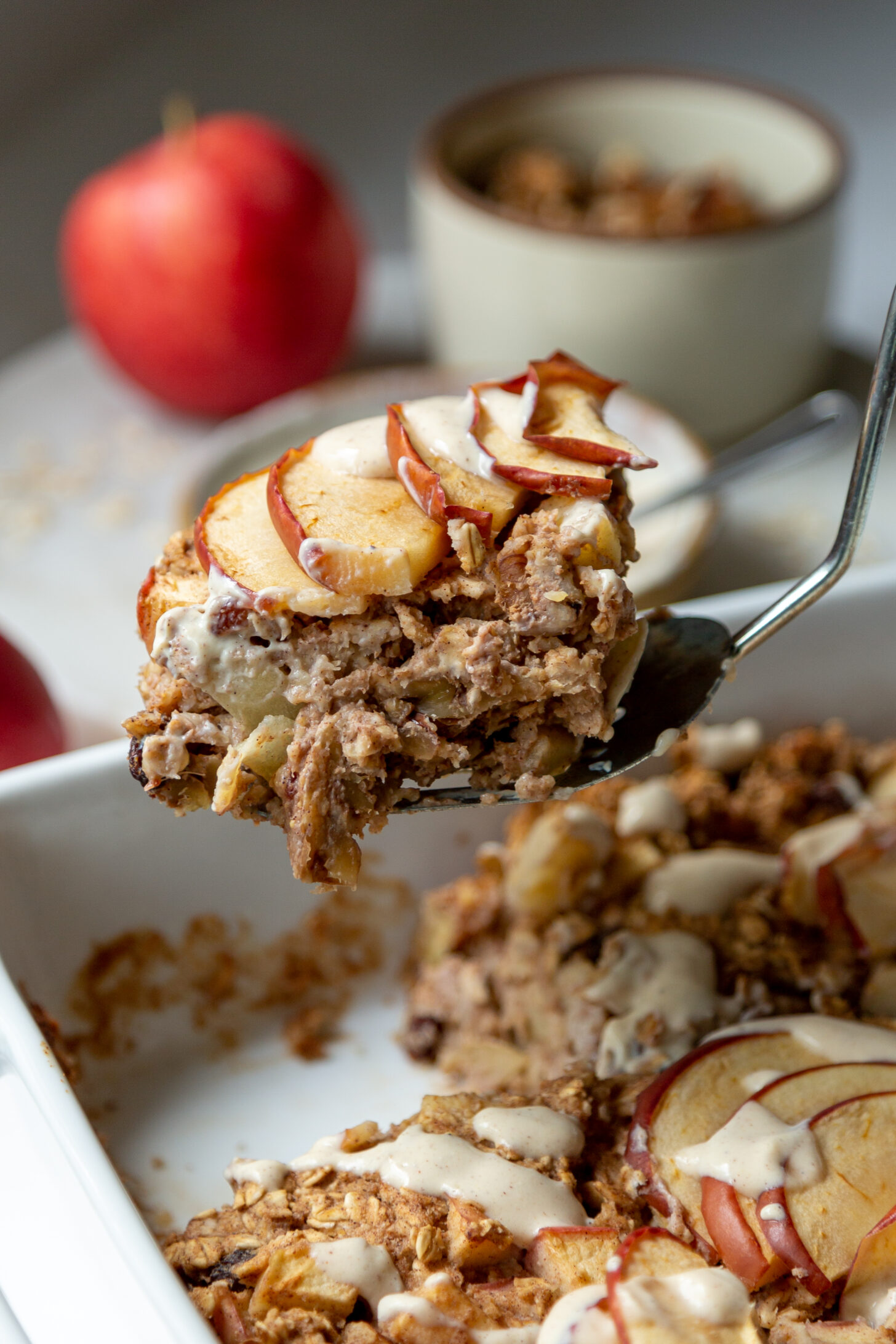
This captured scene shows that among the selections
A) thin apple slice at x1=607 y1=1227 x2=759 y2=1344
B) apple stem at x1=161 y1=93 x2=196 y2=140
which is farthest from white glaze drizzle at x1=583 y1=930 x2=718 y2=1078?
apple stem at x1=161 y1=93 x2=196 y2=140

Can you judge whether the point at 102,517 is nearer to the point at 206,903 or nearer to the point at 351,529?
the point at 206,903

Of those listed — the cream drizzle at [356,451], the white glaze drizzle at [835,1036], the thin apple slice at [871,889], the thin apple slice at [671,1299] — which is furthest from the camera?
the thin apple slice at [871,889]

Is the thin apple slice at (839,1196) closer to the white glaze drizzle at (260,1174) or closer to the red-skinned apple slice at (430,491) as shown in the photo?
the white glaze drizzle at (260,1174)

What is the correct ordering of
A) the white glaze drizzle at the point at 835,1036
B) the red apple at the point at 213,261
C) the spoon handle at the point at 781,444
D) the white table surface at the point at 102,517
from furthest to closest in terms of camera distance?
the red apple at the point at 213,261
the white table surface at the point at 102,517
the spoon handle at the point at 781,444
the white glaze drizzle at the point at 835,1036

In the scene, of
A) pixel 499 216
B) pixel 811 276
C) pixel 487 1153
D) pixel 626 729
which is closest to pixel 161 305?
pixel 499 216

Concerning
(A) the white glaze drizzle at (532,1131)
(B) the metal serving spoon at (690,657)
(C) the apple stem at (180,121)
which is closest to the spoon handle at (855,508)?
(B) the metal serving spoon at (690,657)
